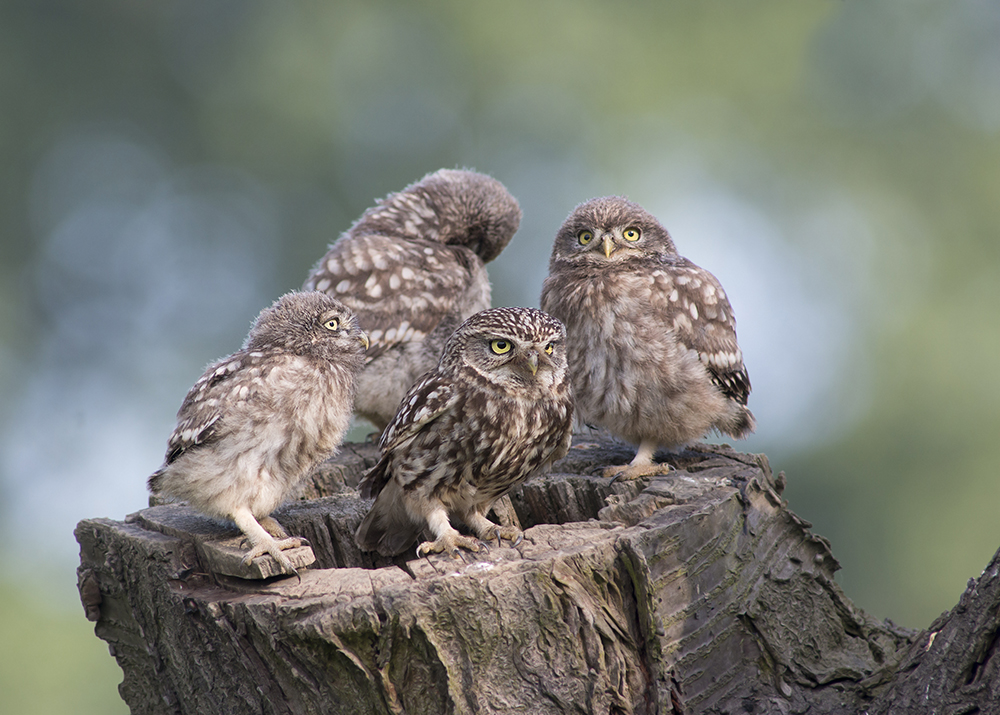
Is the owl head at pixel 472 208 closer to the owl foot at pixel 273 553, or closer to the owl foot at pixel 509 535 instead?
the owl foot at pixel 509 535

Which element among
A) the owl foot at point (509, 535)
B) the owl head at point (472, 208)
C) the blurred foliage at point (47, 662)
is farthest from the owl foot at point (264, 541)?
the blurred foliage at point (47, 662)

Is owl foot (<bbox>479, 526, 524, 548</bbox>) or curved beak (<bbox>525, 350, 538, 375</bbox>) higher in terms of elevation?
curved beak (<bbox>525, 350, 538, 375</bbox>)

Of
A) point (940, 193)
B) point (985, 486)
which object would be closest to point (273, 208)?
point (940, 193)

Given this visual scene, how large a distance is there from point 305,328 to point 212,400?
0.42 metres

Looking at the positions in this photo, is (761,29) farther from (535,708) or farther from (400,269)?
(535,708)

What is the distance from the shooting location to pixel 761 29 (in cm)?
929

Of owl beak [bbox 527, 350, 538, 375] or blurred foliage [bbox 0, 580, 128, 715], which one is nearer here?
owl beak [bbox 527, 350, 538, 375]

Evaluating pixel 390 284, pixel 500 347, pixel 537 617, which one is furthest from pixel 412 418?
pixel 390 284

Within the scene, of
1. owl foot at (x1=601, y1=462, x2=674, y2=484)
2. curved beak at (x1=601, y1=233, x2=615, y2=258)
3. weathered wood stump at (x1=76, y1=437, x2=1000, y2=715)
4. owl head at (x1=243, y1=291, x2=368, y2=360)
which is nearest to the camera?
weathered wood stump at (x1=76, y1=437, x2=1000, y2=715)

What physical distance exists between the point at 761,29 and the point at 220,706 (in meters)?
8.57

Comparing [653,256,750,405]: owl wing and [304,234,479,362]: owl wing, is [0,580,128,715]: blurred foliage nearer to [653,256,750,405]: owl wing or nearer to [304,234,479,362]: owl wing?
[304,234,479,362]: owl wing

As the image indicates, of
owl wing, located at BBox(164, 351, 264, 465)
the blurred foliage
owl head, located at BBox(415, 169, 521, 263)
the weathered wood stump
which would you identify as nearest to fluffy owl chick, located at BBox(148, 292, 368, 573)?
owl wing, located at BBox(164, 351, 264, 465)

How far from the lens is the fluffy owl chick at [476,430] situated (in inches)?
120

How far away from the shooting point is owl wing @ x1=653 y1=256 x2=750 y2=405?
12.7ft
